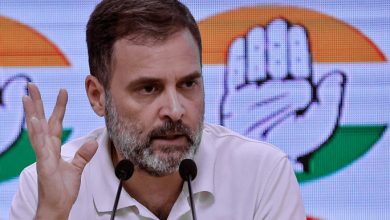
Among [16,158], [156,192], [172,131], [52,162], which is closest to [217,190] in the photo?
[156,192]

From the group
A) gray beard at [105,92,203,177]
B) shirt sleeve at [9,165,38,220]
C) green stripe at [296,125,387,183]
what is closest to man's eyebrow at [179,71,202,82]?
gray beard at [105,92,203,177]

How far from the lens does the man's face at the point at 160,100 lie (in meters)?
1.93

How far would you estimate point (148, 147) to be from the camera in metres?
1.96

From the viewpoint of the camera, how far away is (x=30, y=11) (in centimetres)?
300

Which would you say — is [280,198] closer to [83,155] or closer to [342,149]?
[83,155]

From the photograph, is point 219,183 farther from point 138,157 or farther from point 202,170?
point 138,157

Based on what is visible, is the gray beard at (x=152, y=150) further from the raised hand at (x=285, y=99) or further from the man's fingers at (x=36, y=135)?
the raised hand at (x=285, y=99)

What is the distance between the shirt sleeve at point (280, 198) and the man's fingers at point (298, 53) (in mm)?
908

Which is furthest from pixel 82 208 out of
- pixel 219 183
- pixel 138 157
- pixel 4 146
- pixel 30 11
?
pixel 30 11

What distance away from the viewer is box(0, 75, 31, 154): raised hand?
2.96 meters

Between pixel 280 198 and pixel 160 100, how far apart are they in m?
0.43

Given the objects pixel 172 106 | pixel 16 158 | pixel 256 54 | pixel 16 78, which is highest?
pixel 172 106

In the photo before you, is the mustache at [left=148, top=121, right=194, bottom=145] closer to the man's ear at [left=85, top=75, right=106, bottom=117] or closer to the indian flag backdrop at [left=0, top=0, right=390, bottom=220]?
the man's ear at [left=85, top=75, right=106, bottom=117]

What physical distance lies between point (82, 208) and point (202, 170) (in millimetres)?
345
